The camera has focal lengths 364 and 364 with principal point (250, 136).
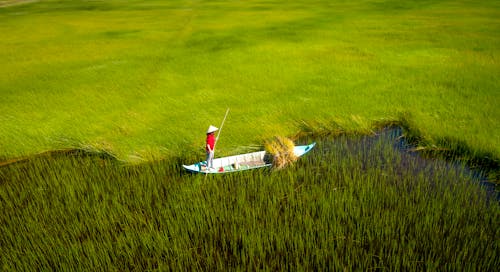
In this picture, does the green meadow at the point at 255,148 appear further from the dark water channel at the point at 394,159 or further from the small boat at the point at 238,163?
the small boat at the point at 238,163

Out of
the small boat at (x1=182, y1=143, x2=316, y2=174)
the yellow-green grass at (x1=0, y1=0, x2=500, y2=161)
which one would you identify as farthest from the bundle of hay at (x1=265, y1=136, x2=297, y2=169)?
the yellow-green grass at (x1=0, y1=0, x2=500, y2=161)

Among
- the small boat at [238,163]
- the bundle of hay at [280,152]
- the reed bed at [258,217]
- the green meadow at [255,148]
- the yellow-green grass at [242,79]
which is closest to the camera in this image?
the reed bed at [258,217]

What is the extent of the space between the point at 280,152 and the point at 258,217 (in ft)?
5.81

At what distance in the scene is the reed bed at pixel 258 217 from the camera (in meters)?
4.68

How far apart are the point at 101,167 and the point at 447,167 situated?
645cm

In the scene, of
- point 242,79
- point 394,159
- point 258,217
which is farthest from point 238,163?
point 242,79

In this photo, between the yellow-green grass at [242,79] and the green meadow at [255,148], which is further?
the yellow-green grass at [242,79]

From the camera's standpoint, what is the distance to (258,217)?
5398 millimetres

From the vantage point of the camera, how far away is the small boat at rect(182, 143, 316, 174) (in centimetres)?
632

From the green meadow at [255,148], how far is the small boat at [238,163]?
172 mm

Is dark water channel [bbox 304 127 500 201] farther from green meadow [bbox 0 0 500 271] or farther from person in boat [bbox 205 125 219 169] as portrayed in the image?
person in boat [bbox 205 125 219 169]

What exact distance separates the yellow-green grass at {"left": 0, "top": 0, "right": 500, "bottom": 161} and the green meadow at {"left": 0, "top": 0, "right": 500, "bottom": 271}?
2.9 inches

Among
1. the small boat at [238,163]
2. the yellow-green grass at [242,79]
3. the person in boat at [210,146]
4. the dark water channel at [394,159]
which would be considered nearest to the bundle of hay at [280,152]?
the small boat at [238,163]

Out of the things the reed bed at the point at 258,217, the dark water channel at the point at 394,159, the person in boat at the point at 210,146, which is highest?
the person in boat at the point at 210,146
